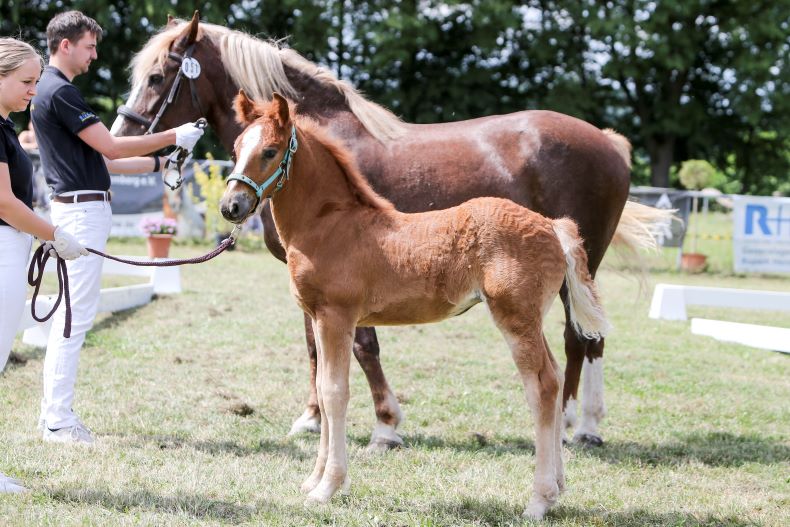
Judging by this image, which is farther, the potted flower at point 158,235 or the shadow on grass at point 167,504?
the potted flower at point 158,235

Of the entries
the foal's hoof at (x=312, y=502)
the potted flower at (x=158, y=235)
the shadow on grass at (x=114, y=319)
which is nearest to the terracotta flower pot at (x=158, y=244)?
the potted flower at (x=158, y=235)

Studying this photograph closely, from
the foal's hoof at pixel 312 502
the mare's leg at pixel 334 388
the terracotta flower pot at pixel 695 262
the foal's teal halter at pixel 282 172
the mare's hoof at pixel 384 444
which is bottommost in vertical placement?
the terracotta flower pot at pixel 695 262

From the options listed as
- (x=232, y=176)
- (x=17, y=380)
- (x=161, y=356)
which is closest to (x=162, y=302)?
(x=161, y=356)

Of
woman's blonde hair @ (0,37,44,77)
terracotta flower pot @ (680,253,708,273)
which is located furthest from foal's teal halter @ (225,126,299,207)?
terracotta flower pot @ (680,253,708,273)

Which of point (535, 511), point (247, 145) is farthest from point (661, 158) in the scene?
point (247, 145)

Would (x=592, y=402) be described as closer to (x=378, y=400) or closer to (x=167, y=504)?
(x=378, y=400)

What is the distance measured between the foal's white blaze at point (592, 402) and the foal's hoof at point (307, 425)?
1622 millimetres

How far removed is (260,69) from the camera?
15.8 feet

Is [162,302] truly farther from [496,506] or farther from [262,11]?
[262,11]

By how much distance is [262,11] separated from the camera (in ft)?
78.7

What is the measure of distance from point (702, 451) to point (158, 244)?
8.79m

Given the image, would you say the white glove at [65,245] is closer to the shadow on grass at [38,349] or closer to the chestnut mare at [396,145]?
the chestnut mare at [396,145]

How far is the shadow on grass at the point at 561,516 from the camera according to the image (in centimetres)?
340

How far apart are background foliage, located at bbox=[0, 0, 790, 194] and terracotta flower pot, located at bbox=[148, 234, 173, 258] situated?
12313 millimetres
